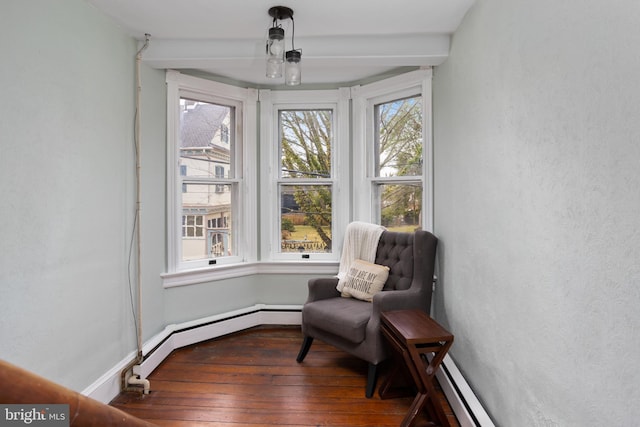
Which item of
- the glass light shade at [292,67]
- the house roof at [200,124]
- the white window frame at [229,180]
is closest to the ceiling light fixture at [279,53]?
the glass light shade at [292,67]

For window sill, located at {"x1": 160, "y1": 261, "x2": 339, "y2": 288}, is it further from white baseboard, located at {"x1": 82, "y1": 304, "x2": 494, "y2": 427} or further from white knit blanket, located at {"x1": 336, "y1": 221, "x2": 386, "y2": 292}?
white baseboard, located at {"x1": 82, "y1": 304, "x2": 494, "y2": 427}

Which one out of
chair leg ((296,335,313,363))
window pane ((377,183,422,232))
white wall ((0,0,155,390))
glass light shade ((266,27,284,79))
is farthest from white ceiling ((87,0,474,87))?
chair leg ((296,335,313,363))

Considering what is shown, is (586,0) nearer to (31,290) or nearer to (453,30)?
(453,30)

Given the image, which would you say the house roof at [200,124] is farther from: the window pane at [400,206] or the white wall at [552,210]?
the white wall at [552,210]

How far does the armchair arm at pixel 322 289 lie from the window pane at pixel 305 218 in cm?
62

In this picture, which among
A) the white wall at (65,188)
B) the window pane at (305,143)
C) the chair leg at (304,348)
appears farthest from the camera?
the window pane at (305,143)

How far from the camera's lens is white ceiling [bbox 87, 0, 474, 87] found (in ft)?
6.93

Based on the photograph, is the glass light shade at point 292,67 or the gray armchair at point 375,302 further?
the gray armchair at point 375,302

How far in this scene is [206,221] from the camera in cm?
325

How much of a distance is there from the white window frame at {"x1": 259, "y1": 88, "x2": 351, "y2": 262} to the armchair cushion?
737mm

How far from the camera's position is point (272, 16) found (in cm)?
221

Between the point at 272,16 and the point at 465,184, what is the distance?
1.54 m

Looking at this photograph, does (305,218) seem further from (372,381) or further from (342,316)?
(372,381)

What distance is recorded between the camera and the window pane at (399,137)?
307 cm
